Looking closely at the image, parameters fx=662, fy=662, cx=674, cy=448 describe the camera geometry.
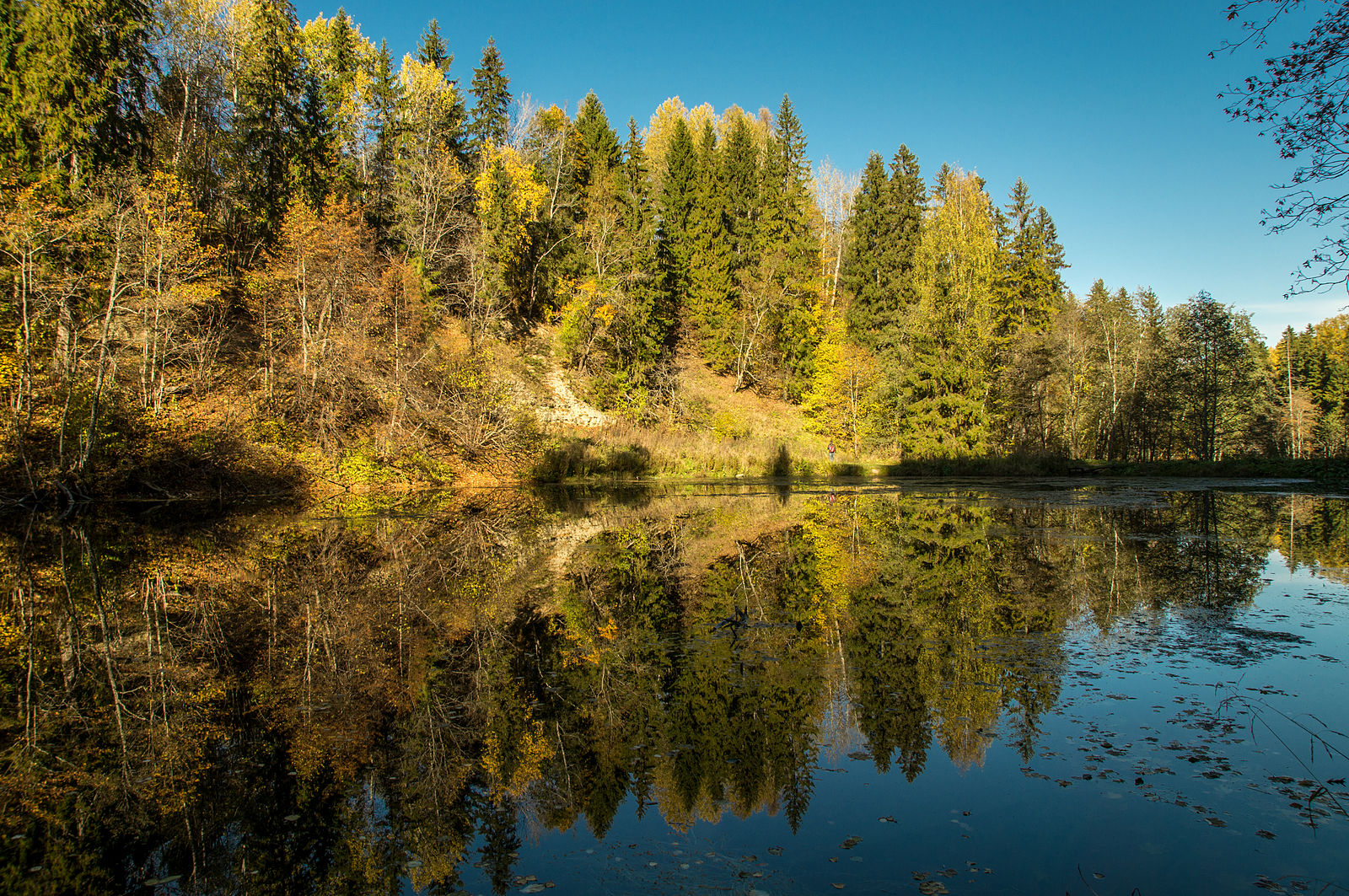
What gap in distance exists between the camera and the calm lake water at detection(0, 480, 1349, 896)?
3.46 meters

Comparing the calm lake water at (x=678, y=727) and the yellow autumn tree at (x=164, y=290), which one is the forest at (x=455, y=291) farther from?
the calm lake water at (x=678, y=727)

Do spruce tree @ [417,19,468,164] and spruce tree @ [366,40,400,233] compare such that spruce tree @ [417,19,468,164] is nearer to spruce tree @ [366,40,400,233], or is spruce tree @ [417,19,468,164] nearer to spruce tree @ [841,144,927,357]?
spruce tree @ [366,40,400,233]

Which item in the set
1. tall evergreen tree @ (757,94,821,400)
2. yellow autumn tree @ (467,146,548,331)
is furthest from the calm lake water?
tall evergreen tree @ (757,94,821,400)

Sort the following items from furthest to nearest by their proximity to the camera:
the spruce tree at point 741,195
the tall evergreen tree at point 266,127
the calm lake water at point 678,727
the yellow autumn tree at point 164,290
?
the spruce tree at point 741,195 < the tall evergreen tree at point 266,127 < the yellow autumn tree at point 164,290 < the calm lake water at point 678,727

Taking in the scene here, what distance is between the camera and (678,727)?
4980 mm

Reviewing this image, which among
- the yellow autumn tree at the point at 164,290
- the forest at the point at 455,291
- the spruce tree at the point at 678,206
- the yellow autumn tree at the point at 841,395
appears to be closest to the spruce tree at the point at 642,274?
the forest at the point at 455,291

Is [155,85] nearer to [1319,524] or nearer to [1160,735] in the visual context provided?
[1160,735]

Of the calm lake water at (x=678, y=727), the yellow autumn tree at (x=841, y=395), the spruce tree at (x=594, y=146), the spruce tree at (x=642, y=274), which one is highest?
the spruce tree at (x=594, y=146)

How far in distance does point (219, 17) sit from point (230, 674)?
4536cm

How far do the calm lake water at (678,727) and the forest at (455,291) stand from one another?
12.2m

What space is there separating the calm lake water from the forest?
12.2 meters

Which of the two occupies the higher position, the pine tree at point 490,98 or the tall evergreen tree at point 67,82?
the pine tree at point 490,98

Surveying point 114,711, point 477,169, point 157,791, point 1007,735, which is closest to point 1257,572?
point 1007,735

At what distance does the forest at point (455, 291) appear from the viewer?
20.1 meters
